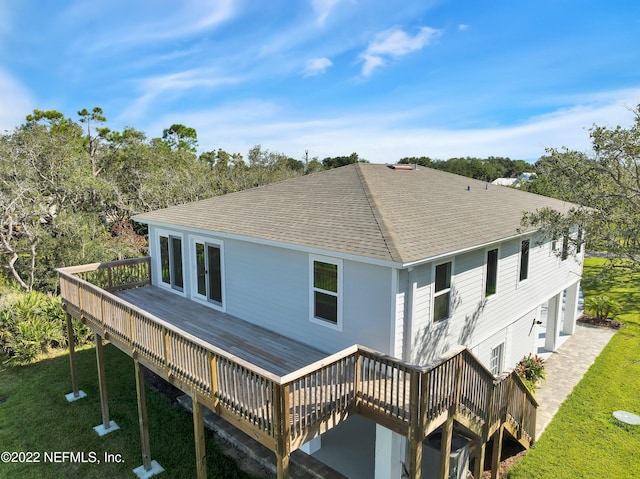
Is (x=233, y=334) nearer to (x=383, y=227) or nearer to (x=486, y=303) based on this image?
(x=383, y=227)

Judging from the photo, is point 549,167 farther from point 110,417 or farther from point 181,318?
point 110,417

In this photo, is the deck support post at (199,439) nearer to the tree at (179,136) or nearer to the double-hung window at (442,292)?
the double-hung window at (442,292)

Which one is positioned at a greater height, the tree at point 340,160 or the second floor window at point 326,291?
the tree at point 340,160

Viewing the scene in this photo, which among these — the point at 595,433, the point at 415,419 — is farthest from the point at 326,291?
the point at 595,433

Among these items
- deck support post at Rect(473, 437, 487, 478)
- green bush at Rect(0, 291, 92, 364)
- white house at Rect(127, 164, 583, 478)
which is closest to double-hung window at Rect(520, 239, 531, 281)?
white house at Rect(127, 164, 583, 478)

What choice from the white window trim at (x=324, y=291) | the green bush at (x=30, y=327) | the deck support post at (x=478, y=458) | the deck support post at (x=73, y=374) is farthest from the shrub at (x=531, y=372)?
the green bush at (x=30, y=327)

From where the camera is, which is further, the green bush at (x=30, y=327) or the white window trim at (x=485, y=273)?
the green bush at (x=30, y=327)

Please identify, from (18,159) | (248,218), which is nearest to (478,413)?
(248,218)

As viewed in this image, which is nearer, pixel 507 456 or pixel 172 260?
pixel 507 456
